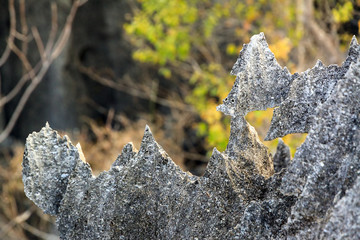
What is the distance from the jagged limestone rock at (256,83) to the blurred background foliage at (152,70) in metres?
3.60

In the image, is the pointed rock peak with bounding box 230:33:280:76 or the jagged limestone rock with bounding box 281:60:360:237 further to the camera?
the pointed rock peak with bounding box 230:33:280:76

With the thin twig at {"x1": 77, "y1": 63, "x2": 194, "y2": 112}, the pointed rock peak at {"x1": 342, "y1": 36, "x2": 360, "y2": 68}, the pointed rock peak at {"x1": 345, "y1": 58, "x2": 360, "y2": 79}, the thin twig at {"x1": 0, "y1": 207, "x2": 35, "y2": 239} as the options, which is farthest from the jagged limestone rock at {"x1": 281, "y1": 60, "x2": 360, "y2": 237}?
the thin twig at {"x1": 77, "y1": 63, "x2": 194, "y2": 112}

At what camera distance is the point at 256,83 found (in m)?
1.44

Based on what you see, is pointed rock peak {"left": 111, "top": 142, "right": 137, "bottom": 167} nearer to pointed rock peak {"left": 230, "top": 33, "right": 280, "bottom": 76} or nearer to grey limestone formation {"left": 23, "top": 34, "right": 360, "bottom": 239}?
grey limestone formation {"left": 23, "top": 34, "right": 360, "bottom": 239}

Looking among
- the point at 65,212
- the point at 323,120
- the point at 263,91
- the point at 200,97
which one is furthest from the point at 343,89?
the point at 200,97

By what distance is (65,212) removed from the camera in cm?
150

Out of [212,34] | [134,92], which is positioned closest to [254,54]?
[212,34]

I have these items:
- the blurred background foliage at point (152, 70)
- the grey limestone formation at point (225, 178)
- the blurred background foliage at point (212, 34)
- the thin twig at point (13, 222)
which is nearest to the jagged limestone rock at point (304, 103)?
the grey limestone formation at point (225, 178)

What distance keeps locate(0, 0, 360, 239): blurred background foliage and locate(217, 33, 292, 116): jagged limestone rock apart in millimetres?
3598

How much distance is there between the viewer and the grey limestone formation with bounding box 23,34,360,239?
123cm

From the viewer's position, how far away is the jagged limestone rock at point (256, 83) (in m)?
1.42

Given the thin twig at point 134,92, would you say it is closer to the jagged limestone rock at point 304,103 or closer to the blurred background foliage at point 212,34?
the blurred background foliage at point 212,34

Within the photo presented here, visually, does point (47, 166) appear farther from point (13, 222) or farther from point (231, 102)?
point (13, 222)

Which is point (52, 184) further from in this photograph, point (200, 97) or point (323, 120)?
point (200, 97)
